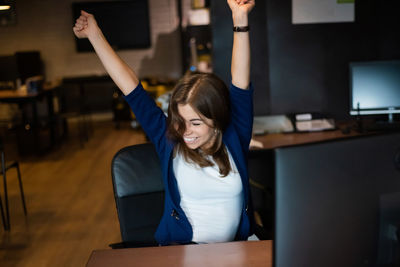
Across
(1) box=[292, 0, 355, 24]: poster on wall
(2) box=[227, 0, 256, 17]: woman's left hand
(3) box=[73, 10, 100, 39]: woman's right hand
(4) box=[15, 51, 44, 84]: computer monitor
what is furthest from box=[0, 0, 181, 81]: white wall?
(2) box=[227, 0, 256, 17]: woman's left hand

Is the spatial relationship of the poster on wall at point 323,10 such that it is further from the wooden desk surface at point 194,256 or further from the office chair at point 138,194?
the wooden desk surface at point 194,256

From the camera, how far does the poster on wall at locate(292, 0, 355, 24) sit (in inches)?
135

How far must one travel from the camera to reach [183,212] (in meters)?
1.57

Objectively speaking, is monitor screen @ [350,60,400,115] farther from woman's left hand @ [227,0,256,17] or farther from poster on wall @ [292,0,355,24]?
woman's left hand @ [227,0,256,17]

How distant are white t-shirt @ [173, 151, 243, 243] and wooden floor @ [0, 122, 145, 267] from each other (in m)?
1.80

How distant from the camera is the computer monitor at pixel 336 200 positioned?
2.52ft

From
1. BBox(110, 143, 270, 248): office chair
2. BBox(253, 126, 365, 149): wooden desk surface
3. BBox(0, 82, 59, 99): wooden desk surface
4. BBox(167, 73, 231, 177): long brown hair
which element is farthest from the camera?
BBox(0, 82, 59, 99): wooden desk surface

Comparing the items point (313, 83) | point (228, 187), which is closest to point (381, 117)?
point (313, 83)

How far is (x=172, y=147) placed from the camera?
1.59 metres

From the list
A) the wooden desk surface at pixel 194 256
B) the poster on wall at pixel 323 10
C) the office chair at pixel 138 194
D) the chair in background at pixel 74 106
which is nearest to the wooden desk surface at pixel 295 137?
the poster on wall at pixel 323 10

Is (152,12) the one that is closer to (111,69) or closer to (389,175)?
(111,69)

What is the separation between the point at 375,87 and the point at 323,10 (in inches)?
29.4

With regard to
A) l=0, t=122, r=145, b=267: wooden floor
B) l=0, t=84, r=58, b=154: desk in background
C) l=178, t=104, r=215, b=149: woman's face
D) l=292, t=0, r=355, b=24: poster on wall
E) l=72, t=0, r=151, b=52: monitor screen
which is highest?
l=72, t=0, r=151, b=52: monitor screen

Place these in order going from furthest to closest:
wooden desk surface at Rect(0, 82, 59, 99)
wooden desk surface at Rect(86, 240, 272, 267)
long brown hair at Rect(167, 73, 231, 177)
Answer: wooden desk surface at Rect(0, 82, 59, 99) < long brown hair at Rect(167, 73, 231, 177) < wooden desk surface at Rect(86, 240, 272, 267)
